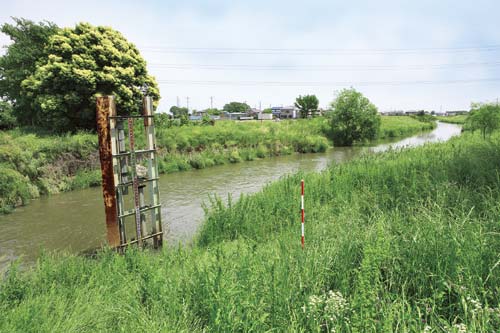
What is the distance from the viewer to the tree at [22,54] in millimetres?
19938

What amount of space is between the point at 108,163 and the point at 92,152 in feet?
34.4

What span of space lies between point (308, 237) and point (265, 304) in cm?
189

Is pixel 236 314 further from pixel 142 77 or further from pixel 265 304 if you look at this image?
pixel 142 77

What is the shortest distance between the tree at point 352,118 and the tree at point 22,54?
26.0 metres

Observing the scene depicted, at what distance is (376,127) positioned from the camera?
34.5 m

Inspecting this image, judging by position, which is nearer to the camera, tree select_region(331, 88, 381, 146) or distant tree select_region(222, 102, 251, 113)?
tree select_region(331, 88, 381, 146)

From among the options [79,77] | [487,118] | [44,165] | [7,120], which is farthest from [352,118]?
[7,120]

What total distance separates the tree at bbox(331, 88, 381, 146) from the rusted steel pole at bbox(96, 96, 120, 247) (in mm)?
30195

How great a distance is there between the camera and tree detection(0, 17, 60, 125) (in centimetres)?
1994

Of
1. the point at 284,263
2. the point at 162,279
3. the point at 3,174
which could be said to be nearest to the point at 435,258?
the point at 284,263

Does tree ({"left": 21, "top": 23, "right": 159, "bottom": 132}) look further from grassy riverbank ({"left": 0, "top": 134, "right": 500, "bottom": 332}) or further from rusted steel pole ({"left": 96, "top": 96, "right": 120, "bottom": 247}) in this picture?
grassy riverbank ({"left": 0, "top": 134, "right": 500, "bottom": 332})

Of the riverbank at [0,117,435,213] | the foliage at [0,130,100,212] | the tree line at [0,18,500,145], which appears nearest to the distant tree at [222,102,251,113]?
the riverbank at [0,117,435,213]

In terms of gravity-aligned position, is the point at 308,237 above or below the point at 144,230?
above

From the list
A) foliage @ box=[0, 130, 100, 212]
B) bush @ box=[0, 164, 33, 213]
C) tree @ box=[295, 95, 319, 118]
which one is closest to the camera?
bush @ box=[0, 164, 33, 213]
